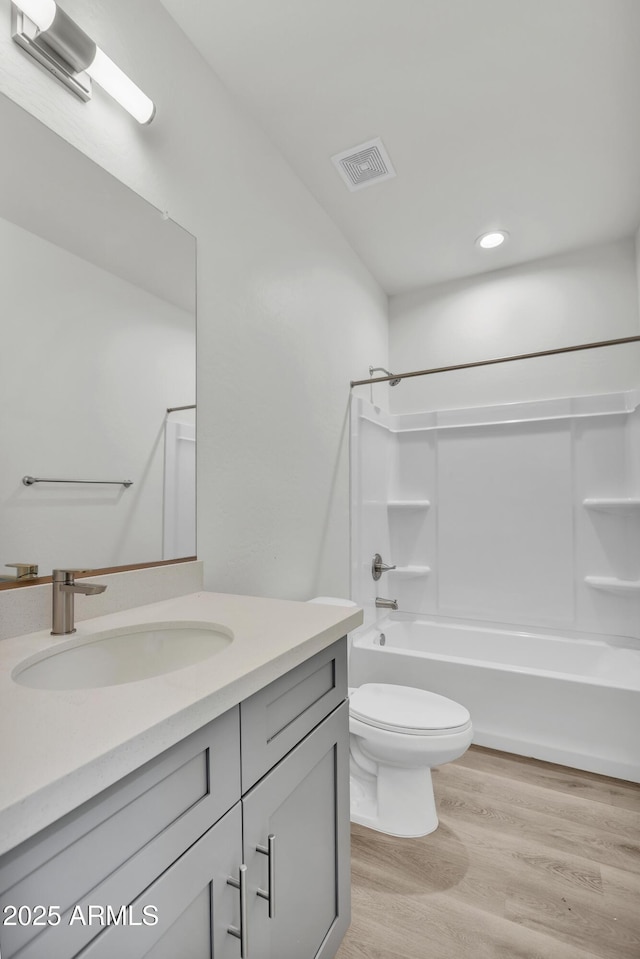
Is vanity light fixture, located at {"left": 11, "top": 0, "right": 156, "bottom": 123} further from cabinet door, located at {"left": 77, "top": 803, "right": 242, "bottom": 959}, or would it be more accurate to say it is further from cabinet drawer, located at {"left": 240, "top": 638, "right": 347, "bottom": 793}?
cabinet door, located at {"left": 77, "top": 803, "right": 242, "bottom": 959}

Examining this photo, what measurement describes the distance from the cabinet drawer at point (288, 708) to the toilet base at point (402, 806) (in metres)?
0.80

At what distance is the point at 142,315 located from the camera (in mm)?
1278

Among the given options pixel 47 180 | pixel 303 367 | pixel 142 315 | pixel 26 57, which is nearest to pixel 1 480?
pixel 142 315

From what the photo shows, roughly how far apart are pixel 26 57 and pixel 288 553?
5.26ft

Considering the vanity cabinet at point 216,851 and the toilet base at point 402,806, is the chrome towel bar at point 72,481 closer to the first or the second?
the vanity cabinet at point 216,851

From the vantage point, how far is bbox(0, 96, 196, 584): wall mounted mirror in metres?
0.98

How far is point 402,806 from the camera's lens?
166 centimetres

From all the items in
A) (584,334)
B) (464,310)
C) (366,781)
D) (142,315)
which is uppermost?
(464,310)

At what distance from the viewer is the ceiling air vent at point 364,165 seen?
1.98 m

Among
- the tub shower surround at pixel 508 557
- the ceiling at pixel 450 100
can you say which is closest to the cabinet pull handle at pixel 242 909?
the tub shower surround at pixel 508 557

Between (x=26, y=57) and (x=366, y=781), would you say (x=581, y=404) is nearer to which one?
(x=366, y=781)

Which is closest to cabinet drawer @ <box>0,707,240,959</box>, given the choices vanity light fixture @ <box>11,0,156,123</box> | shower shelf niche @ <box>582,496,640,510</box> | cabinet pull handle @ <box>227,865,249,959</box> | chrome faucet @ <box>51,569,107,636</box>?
cabinet pull handle @ <box>227,865,249,959</box>

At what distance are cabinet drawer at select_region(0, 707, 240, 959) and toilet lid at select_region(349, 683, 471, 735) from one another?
1.01 meters

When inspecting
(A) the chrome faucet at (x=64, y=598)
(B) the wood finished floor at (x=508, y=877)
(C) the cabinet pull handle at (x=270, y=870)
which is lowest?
(B) the wood finished floor at (x=508, y=877)
